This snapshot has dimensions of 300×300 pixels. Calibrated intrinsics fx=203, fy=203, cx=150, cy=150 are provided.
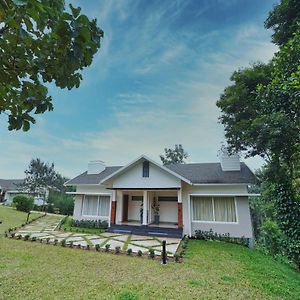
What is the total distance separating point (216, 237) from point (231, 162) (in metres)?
5.59

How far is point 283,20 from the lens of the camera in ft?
36.2

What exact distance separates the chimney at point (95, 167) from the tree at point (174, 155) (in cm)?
2639

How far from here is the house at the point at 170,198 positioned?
42.7 feet

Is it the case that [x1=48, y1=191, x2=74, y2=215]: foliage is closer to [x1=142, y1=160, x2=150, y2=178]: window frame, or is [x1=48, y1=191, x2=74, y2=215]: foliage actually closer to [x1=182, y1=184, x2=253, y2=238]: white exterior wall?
[x1=142, y1=160, x2=150, y2=178]: window frame

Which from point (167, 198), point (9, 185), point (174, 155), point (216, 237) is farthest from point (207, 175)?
point (9, 185)

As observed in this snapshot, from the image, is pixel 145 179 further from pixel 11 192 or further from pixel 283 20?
pixel 11 192

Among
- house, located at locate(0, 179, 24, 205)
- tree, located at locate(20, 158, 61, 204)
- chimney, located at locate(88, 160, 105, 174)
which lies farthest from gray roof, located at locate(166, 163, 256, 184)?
house, located at locate(0, 179, 24, 205)

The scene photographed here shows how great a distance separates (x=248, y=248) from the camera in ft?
37.6

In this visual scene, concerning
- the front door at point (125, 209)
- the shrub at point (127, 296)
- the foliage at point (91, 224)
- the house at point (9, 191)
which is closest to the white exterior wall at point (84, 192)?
the foliage at point (91, 224)

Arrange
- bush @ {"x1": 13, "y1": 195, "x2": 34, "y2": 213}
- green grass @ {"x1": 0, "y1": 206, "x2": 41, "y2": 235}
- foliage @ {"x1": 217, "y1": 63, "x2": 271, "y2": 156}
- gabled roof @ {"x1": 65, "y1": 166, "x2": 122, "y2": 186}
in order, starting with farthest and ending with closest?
1. bush @ {"x1": 13, "y1": 195, "x2": 34, "y2": 213}
2. gabled roof @ {"x1": 65, "y1": 166, "x2": 122, "y2": 186}
3. green grass @ {"x1": 0, "y1": 206, "x2": 41, "y2": 235}
4. foliage @ {"x1": 217, "y1": 63, "x2": 271, "y2": 156}

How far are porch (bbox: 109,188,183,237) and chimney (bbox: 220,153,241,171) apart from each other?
4.21 meters

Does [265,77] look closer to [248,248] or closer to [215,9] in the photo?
[215,9]

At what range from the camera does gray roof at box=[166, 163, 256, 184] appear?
528 inches

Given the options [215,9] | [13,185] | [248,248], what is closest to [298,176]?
[248,248]
